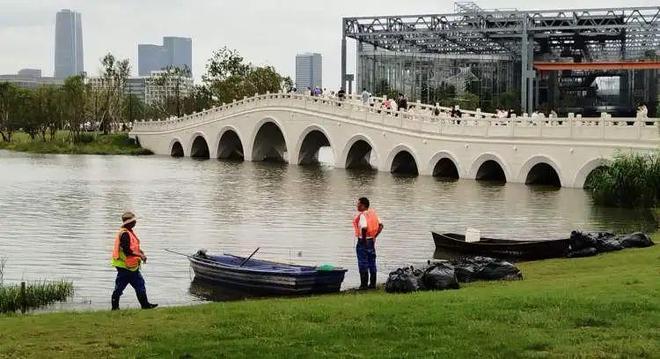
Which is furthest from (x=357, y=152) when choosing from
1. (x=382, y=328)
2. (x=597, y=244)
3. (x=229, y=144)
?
(x=382, y=328)

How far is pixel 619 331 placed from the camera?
999cm

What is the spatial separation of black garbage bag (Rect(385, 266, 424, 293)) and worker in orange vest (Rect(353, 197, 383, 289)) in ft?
2.77

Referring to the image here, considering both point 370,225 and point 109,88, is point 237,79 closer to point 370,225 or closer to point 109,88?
point 109,88

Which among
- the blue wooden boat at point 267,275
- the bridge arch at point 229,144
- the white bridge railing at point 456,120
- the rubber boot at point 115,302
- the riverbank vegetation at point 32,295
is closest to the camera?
the rubber boot at point 115,302

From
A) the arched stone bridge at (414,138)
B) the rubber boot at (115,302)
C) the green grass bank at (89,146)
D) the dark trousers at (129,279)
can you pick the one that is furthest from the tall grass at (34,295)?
the green grass bank at (89,146)

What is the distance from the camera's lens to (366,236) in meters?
16.0

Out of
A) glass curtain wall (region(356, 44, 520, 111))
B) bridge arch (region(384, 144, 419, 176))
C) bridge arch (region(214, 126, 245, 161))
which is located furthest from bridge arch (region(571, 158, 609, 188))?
bridge arch (region(214, 126, 245, 161))

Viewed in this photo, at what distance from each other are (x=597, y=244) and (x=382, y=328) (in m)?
11.3

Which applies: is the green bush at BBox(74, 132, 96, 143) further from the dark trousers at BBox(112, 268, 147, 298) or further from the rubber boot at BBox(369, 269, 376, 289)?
the dark trousers at BBox(112, 268, 147, 298)

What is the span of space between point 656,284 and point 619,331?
3.36m

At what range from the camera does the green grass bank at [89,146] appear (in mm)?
77125

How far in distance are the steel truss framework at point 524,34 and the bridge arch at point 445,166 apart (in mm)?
17377

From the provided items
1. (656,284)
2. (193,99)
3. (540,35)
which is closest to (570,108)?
(540,35)

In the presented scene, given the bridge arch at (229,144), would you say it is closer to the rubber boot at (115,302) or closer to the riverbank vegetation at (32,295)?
the riverbank vegetation at (32,295)
